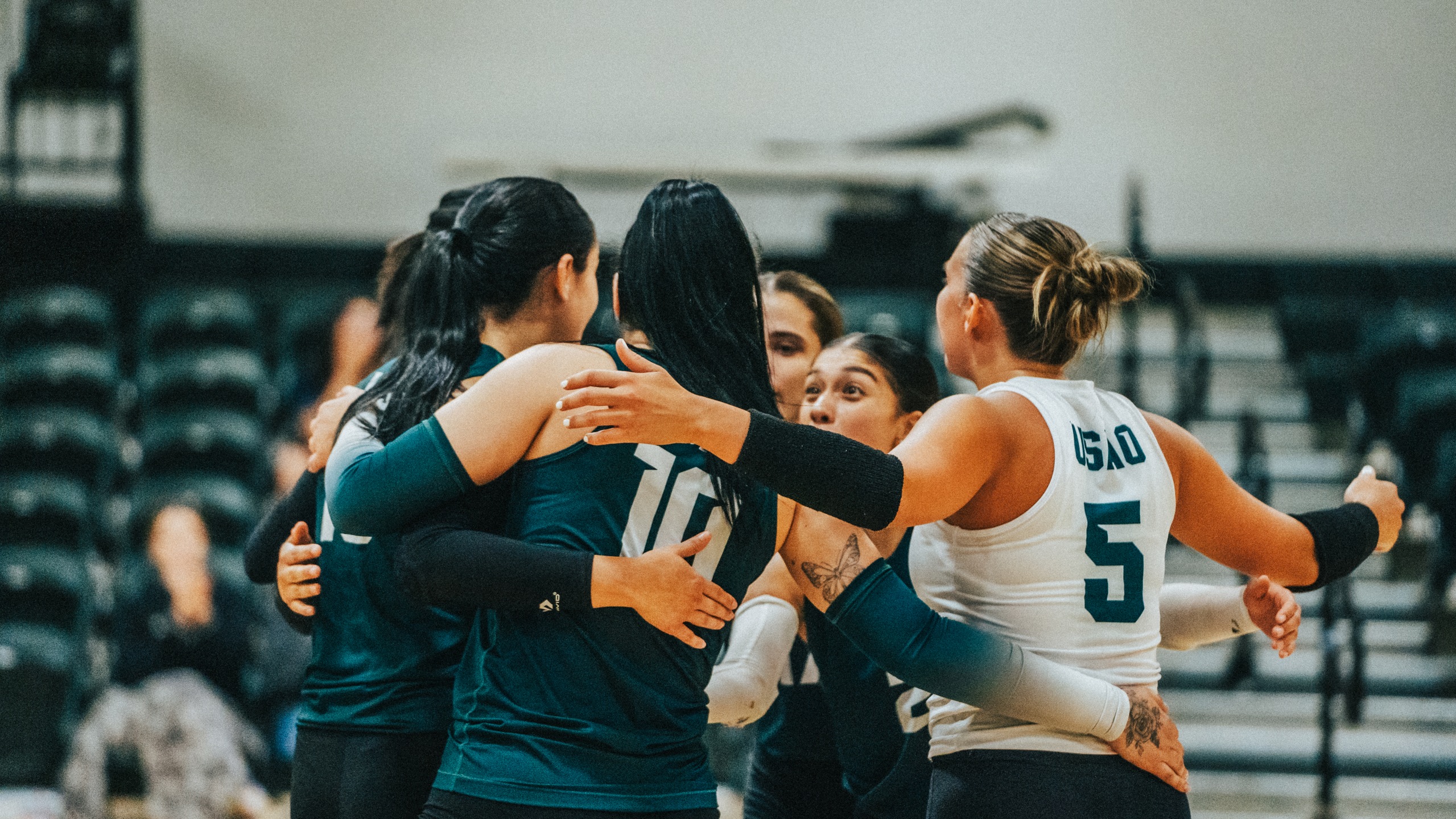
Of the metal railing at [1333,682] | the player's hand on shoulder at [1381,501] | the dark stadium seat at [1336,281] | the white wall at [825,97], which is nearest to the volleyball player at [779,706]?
the player's hand on shoulder at [1381,501]

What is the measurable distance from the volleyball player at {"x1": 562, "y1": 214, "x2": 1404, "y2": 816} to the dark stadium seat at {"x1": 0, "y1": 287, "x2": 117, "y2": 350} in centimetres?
627

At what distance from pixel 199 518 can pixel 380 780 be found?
165 inches

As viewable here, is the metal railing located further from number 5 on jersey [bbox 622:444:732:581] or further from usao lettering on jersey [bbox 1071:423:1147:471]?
number 5 on jersey [bbox 622:444:732:581]

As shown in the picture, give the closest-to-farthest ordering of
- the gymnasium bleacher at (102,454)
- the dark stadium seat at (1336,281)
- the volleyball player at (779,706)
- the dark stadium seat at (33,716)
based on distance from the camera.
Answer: the volleyball player at (779,706) → the dark stadium seat at (33,716) → the gymnasium bleacher at (102,454) → the dark stadium seat at (1336,281)

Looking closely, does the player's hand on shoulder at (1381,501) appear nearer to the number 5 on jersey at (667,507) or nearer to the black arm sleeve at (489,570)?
the number 5 on jersey at (667,507)

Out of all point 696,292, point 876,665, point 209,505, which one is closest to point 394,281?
point 696,292

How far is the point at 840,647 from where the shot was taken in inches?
73.5

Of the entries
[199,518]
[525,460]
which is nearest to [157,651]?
[199,518]

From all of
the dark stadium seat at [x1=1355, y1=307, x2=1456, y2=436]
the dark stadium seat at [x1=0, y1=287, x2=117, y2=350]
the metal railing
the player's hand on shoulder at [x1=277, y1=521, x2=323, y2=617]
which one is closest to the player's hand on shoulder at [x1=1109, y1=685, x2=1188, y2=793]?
the player's hand on shoulder at [x1=277, y1=521, x2=323, y2=617]

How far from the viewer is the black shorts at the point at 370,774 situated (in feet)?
5.26

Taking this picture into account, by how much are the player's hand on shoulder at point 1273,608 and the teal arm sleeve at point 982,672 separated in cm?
37

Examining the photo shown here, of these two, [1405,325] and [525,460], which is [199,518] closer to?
[525,460]

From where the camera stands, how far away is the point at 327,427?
182 centimetres

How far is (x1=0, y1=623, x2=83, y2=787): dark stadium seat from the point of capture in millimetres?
4949
